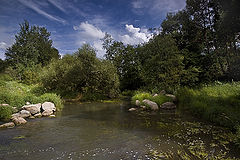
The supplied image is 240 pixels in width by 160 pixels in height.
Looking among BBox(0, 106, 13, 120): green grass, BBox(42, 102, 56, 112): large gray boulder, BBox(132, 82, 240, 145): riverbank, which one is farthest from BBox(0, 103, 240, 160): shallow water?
BBox(42, 102, 56, 112): large gray boulder

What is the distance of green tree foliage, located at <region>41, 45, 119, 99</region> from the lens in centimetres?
2144

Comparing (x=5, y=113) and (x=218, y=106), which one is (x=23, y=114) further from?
(x=218, y=106)

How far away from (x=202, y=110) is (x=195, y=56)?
44.8 ft

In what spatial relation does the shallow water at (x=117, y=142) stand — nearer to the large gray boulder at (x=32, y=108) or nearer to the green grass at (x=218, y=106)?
the green grass at (x=218, y=106)

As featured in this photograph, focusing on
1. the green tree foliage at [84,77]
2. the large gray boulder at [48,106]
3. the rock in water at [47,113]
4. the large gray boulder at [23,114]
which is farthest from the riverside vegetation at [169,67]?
the large gray boulder at [23,114]

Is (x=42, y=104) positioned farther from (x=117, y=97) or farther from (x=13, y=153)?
(x=117, y=97)

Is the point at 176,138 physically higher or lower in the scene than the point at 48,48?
lower

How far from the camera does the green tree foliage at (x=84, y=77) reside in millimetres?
21438

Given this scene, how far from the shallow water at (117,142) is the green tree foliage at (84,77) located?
13058 millimetres

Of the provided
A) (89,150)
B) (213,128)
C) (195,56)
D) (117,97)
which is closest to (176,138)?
(213,128)

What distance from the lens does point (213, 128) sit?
7.98 meters

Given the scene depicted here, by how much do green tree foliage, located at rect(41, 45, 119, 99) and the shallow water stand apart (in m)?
13.1

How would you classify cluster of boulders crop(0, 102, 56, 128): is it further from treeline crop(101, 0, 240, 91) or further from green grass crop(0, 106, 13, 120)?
treeline crop(101, 0, 240, 91)

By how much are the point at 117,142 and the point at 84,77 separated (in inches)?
646
